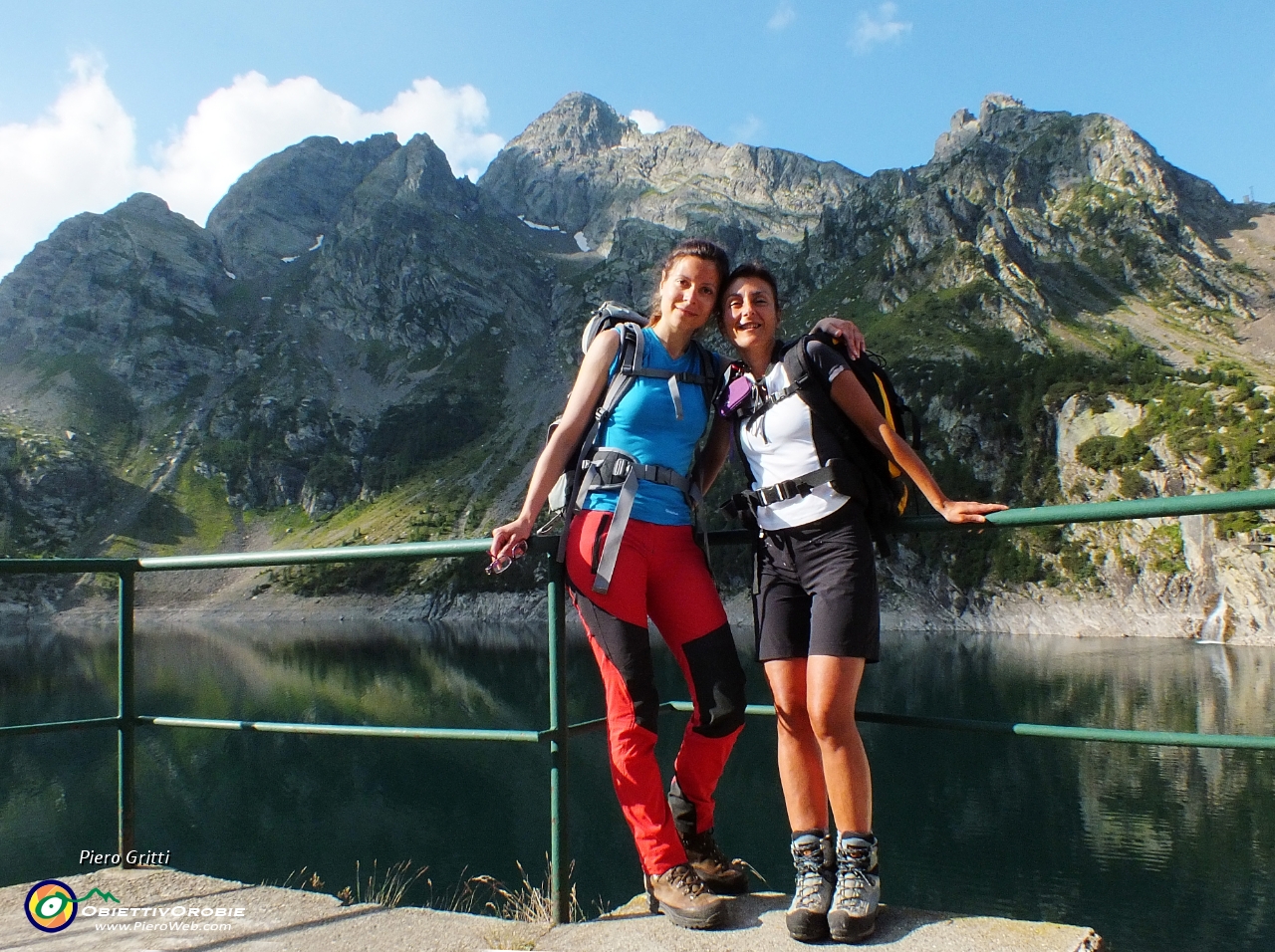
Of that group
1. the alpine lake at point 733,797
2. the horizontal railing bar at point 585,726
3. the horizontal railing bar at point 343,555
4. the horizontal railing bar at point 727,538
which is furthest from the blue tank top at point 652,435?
the alpine lake at point 733,797

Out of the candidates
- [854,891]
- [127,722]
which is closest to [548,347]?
[127,722]

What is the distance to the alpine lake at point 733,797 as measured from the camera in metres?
19.0

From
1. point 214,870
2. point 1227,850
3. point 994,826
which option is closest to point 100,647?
point 214,870

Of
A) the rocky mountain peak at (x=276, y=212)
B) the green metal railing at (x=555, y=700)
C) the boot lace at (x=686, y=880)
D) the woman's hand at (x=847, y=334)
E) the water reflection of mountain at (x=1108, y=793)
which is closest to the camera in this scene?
the green metal railing at (x=555, y=700)

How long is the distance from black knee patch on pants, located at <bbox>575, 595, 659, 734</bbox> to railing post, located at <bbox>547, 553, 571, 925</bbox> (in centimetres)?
14

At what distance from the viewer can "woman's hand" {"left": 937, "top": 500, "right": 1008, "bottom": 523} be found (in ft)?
7.81

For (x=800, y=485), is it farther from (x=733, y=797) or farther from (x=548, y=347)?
(x=548, y=347)

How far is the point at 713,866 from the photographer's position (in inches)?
107

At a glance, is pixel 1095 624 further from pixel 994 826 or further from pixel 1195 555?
pixel 994 826

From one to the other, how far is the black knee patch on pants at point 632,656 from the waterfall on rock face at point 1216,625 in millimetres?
73736

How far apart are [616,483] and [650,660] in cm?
59

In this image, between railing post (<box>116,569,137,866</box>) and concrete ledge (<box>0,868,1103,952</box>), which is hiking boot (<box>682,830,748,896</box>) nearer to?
concrete ledge (<box>0,868,1103,952</box>)

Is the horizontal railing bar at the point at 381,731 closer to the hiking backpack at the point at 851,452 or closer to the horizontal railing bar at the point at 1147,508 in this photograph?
the hiking backpack at the point at 851,452

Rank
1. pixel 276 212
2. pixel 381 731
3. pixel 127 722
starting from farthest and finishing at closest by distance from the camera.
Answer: pixel 276 212, pixel 127 722, pixel 381 731
